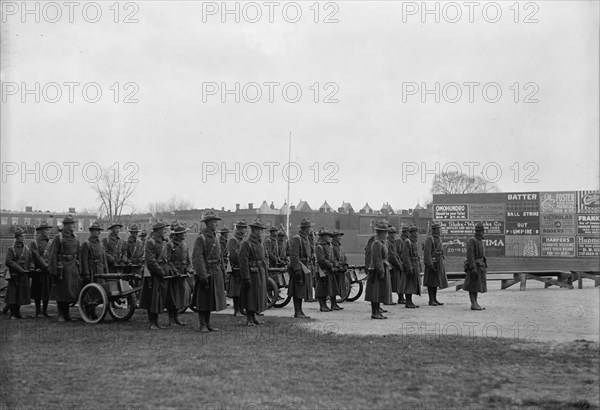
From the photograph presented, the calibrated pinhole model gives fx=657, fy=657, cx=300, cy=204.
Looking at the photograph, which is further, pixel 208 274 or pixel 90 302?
pixel 90 302

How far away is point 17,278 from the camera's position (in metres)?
13.2

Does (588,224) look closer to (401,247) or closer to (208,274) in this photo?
(401,247)

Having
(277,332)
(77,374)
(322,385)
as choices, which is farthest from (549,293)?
(77,374)

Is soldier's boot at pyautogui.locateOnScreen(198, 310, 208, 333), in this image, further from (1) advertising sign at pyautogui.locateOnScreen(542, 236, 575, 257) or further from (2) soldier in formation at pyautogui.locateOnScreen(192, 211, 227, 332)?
(1) advertising sign at pyautogui.locateOnScreen(542, 236, 575, 257)

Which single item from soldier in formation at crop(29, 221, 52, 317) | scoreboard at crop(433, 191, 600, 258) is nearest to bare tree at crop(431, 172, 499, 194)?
scoreboard at crop(433, 191, 600, 258)

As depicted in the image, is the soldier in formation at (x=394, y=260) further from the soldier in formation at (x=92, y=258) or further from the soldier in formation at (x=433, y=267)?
the soldier in formation at (x=92, y=258)

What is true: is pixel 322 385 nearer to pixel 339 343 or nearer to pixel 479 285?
pixel 339 343

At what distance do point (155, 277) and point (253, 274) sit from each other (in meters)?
1.69

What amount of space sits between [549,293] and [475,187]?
40.3 m

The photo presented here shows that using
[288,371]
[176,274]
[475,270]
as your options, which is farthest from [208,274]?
A: [475,270]

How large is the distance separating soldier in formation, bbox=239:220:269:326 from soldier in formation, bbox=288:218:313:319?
1509 mm

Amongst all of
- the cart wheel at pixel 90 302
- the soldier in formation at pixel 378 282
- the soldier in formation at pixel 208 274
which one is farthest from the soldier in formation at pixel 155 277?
the soldier in formation at pixel 378 282

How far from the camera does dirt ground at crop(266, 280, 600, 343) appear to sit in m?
10.5

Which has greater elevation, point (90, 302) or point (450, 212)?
point (450, 212)
